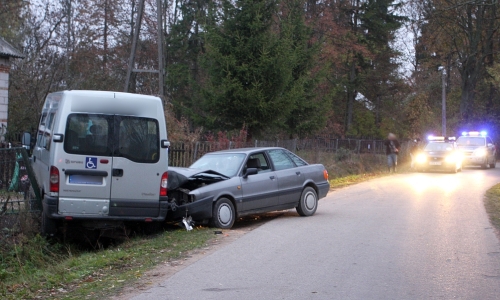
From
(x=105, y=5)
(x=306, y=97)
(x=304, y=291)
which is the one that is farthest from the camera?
(x=105, y=5)

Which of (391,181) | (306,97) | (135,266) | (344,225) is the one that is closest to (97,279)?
(135,266)

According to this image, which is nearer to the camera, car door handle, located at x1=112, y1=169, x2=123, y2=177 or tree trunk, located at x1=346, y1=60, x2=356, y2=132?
car door handle, located at x1=112, y1=169, x2=123, y2=177

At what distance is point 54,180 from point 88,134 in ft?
2.98

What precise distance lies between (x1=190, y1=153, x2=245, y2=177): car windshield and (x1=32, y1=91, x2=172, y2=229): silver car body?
197 cm

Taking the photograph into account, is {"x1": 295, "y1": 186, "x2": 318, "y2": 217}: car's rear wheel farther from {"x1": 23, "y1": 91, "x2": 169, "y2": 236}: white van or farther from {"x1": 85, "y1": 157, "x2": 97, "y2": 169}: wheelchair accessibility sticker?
{"x1": 85, "y1": 157, "x2": 97, "y2": 169}: wheelchair accessibility sticker

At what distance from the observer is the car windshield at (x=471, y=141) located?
3460 centimetres

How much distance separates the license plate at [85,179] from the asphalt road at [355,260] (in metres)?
2.40

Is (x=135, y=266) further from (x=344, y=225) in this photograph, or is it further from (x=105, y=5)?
(x=105, y=5)

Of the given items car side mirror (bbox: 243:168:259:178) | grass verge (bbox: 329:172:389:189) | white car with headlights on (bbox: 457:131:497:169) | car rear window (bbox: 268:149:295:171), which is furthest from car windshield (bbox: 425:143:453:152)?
car side mirror (bbox: 243:168:259:178)

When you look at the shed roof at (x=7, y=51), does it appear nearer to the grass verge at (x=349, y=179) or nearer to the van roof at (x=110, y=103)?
the grass verge at (x=349, y=179)

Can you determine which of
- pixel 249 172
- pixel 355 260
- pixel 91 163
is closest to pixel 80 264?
pixel 91 163

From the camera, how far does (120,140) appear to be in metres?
10.2

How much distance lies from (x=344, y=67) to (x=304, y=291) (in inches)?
1670

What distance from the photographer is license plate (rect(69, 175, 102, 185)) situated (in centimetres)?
985
